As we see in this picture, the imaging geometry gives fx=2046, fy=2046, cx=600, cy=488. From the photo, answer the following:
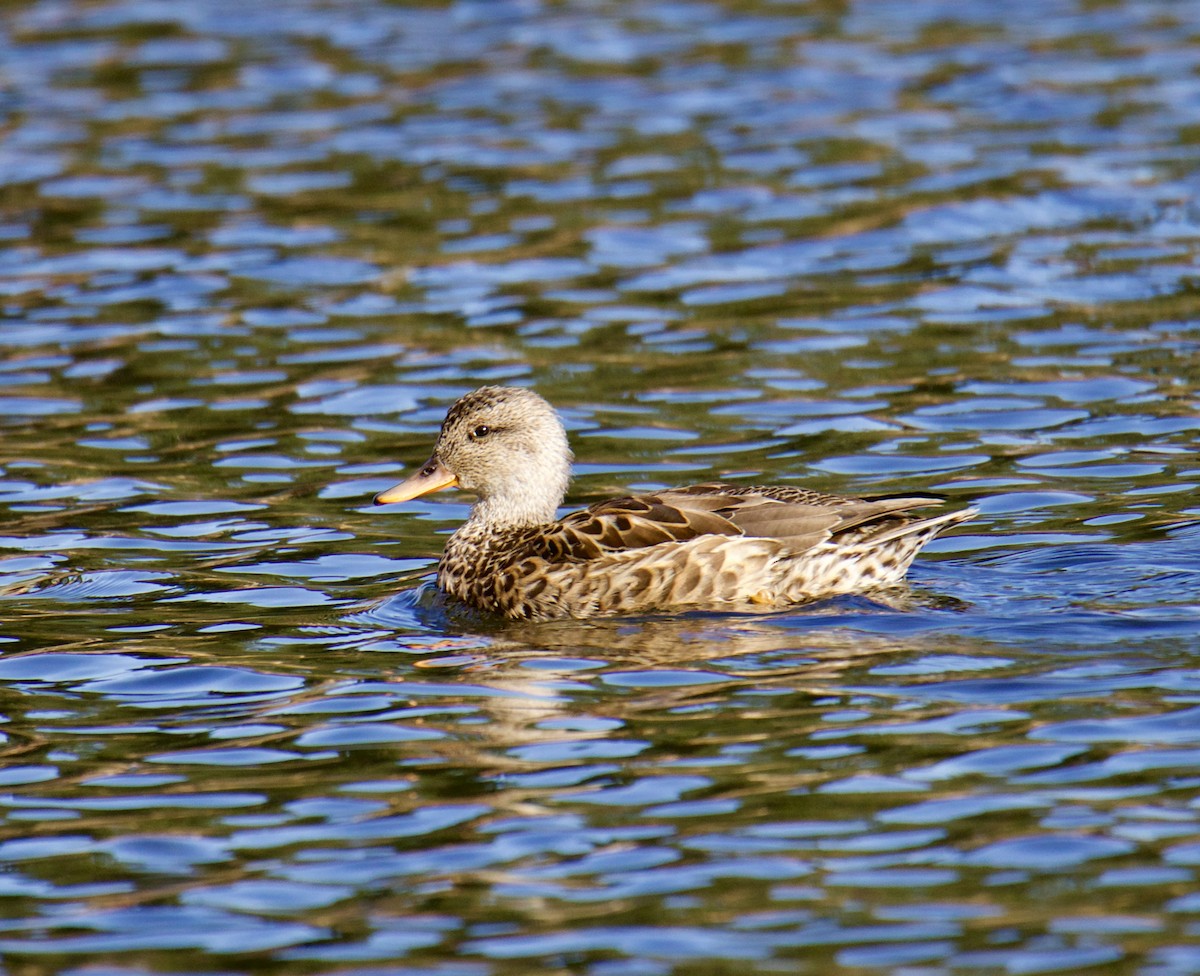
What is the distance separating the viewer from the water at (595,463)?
6.17m

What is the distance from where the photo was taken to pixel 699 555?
30.4 ft

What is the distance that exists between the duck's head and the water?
528 millimetres

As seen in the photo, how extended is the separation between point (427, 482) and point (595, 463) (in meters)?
1.84

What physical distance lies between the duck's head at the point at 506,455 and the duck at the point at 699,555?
1.22 feet

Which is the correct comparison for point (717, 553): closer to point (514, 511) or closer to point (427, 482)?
point (514, 511)

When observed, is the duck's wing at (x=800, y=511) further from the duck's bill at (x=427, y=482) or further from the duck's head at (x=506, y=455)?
the duck's bill at (x=427, y=482)

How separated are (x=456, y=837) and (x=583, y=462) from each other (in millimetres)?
5613

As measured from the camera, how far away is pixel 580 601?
30.8 ft

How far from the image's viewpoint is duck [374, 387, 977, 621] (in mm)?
9227

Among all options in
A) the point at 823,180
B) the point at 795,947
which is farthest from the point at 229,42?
the point at 795,947

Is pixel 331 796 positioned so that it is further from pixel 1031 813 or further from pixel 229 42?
pixel 229 42

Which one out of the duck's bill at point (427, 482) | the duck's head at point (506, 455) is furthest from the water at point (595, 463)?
the duck's head at point (506, 455)

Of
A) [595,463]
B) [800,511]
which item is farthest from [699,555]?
[595,463]

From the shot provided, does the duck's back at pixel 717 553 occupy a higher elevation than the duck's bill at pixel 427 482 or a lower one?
lower
